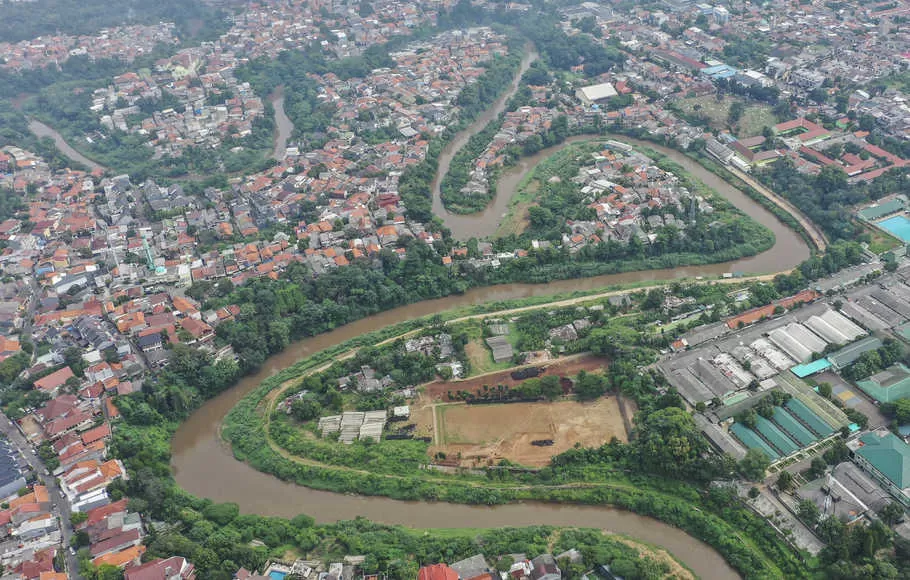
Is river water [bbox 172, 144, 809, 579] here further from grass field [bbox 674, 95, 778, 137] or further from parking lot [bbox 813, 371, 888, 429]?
grass field [bbox 674, 95, 778, 137]

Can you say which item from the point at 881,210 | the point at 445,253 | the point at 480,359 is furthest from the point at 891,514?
the point at 445,253

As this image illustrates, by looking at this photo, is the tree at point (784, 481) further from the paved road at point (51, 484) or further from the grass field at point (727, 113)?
the grass field at point (727, 113)

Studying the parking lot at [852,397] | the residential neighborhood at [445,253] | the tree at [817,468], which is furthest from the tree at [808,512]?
the parking lot at [852,397]

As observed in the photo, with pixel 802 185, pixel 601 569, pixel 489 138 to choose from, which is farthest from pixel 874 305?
pixel 489 138

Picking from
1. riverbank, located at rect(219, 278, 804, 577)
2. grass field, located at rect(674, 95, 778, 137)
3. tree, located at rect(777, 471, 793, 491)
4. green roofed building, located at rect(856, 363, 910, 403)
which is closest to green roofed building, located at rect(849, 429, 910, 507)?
green roofed building, located at rect(856, 363, 910, 403)

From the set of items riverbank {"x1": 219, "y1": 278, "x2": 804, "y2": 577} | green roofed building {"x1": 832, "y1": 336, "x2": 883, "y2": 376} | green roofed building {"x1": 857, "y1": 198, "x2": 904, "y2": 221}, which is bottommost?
riverbank {"x1": 219, "y1": 278, "x2": 804, "y2": 577}

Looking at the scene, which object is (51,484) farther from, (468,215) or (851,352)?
(851,352)
